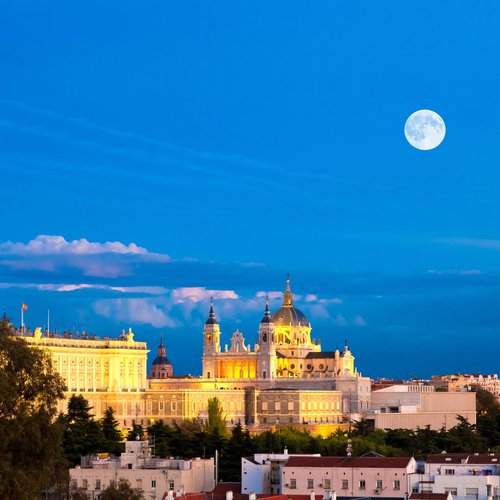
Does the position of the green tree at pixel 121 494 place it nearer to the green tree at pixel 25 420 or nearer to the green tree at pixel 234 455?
the green tree at pixel 25 420

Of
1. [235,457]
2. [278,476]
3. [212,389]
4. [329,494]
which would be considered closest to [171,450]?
[235,457]

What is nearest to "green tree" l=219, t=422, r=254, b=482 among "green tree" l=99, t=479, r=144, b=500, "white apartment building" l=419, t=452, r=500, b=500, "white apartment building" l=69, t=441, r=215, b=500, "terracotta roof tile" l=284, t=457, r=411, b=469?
"white apartment building" l=69, t=441, r=215, b=500

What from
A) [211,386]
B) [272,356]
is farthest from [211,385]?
[272,356]

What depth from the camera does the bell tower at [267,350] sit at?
186625 millimetres

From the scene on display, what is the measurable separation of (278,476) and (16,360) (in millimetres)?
34253

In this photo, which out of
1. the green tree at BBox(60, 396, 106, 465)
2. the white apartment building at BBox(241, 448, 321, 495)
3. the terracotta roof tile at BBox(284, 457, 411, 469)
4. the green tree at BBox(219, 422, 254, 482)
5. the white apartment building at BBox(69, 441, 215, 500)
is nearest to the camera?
the terracotta roof tile at BBox(284, 457, 411, 469)

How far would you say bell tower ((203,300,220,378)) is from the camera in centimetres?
19025

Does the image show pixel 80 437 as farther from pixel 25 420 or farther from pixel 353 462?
pixel 25 420

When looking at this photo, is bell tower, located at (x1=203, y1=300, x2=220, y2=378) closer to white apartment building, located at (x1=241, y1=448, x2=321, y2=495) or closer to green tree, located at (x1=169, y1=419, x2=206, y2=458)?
green tree, located at (x1=169, y1=419, x2=206, y2=458)

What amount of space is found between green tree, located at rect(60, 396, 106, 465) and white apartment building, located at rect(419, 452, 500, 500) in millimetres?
28084

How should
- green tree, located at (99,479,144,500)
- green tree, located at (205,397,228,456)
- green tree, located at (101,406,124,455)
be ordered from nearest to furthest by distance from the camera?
1. green tree, located at (99,479,144,500)
2. green tree, located at (205,397,228,456)
3. green tree, located at (101,406,124,455)

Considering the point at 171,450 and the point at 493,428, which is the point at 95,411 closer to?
the point at 493,428

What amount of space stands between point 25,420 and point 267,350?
5649 inches

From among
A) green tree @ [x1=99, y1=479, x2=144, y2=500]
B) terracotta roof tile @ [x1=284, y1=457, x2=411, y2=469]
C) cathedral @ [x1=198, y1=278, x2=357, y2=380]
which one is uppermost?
cathedral @ [x1=198, y1=278, x2=357, y2=380]
